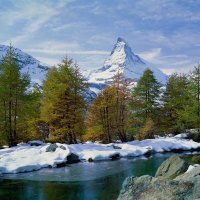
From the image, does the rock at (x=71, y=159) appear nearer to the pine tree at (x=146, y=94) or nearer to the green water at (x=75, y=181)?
the green water at (x=75, y=181)

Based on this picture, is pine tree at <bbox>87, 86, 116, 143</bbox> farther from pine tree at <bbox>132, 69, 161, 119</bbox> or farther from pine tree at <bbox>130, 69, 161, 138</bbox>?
pine tree at <bbox>132, 69, 161, 119</bbox>

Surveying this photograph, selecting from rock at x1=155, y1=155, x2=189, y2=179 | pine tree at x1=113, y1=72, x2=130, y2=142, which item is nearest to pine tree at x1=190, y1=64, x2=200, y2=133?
pine tree at x1=113, y1=72, x2=130, y2=142

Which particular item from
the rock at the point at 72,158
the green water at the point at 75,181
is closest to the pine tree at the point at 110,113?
the rock at the point at 72,158

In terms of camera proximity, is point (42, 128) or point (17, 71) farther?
point (42, 128)

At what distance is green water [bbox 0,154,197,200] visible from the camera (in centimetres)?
2247

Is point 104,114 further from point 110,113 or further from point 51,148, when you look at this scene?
point 51,148

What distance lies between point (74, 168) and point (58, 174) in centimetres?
309

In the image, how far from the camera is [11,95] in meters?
43.4

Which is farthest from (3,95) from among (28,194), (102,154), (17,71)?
(28,194)

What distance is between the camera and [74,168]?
32.5 m

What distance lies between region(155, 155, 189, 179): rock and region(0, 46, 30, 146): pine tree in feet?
74.4

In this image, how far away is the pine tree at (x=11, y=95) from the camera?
142 feet

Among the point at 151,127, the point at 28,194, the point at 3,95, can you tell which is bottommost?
the point at 28,194

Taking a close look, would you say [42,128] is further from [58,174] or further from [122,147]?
[58,174]
